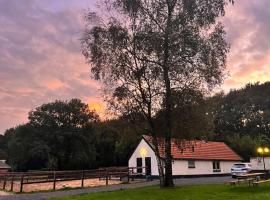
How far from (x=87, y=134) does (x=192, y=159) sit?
94.4ft

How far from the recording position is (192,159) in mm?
48062

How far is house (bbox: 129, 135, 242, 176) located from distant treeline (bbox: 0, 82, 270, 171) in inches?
183

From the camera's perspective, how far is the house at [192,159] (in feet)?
154

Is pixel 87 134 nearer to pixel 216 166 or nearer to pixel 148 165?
pixel 148 165

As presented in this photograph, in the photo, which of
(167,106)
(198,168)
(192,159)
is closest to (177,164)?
(192,159)

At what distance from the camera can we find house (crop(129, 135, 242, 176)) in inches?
1845

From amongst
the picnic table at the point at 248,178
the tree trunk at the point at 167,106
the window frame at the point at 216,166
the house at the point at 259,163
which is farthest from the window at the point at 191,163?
the picnic table at the point at 248,178

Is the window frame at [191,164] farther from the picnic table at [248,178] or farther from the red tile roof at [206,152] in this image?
the picnic table at [248,178]

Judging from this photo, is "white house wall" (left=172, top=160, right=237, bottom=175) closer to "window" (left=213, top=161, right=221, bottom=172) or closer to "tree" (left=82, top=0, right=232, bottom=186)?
"window" (left=213, top=161, right=221, bottom=172)

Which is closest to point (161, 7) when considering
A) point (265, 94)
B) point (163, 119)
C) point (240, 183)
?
point (163, 119)

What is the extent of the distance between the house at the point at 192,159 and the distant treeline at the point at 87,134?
15.2 ft

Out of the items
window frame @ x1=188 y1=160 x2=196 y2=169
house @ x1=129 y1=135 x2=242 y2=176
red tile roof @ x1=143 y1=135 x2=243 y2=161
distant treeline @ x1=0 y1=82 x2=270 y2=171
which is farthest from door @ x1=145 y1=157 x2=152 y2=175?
distant treeline @ x1=0 y1=82 x2=270 y2=171

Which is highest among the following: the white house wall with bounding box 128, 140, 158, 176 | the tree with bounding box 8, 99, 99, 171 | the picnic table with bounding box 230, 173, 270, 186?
the tree with bounding box 8, 99, 99, 171

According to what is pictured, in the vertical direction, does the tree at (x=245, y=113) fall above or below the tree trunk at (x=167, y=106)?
above
